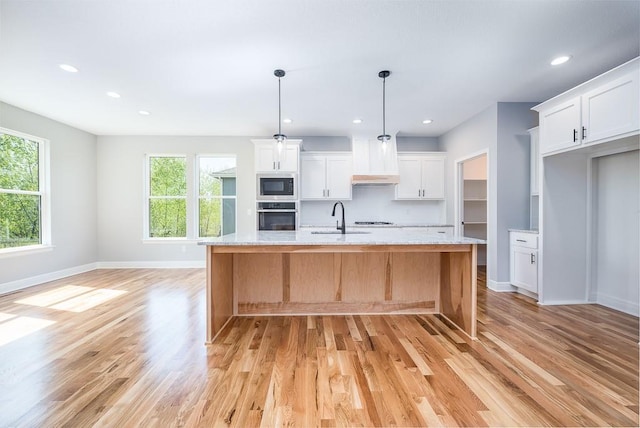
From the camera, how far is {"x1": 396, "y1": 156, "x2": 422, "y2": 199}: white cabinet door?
5379mm

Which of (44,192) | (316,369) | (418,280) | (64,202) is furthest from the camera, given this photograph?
(64,202)

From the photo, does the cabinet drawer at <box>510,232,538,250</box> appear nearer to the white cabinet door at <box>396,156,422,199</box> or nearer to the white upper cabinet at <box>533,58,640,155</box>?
the white upper cabinet at <box>533,58,640,155</box>

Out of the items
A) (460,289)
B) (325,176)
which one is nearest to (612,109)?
(460,289)

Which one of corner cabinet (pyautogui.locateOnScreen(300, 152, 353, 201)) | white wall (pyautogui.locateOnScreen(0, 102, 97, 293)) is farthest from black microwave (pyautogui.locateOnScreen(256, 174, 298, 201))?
white wall (pyautogui.locateOnScreen(0, 102, 97, 293))

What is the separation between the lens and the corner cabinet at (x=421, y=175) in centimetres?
537

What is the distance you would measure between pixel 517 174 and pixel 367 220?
259 cm

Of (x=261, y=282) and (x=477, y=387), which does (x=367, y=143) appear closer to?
(x=261, y=282)

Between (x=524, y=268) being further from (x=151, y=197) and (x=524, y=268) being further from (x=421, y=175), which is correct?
(x=151, y=197)

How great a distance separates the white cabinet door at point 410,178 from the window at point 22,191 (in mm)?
5957

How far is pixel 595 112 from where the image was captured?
262cm

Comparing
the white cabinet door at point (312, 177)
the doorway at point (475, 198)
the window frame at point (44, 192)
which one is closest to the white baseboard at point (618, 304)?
the doorway at point (475, 198)

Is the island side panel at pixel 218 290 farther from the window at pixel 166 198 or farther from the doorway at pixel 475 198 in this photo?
the doorway at pixel 475 198

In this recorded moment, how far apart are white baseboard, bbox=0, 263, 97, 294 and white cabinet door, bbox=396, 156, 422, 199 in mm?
5950

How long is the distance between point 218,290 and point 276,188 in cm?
258
